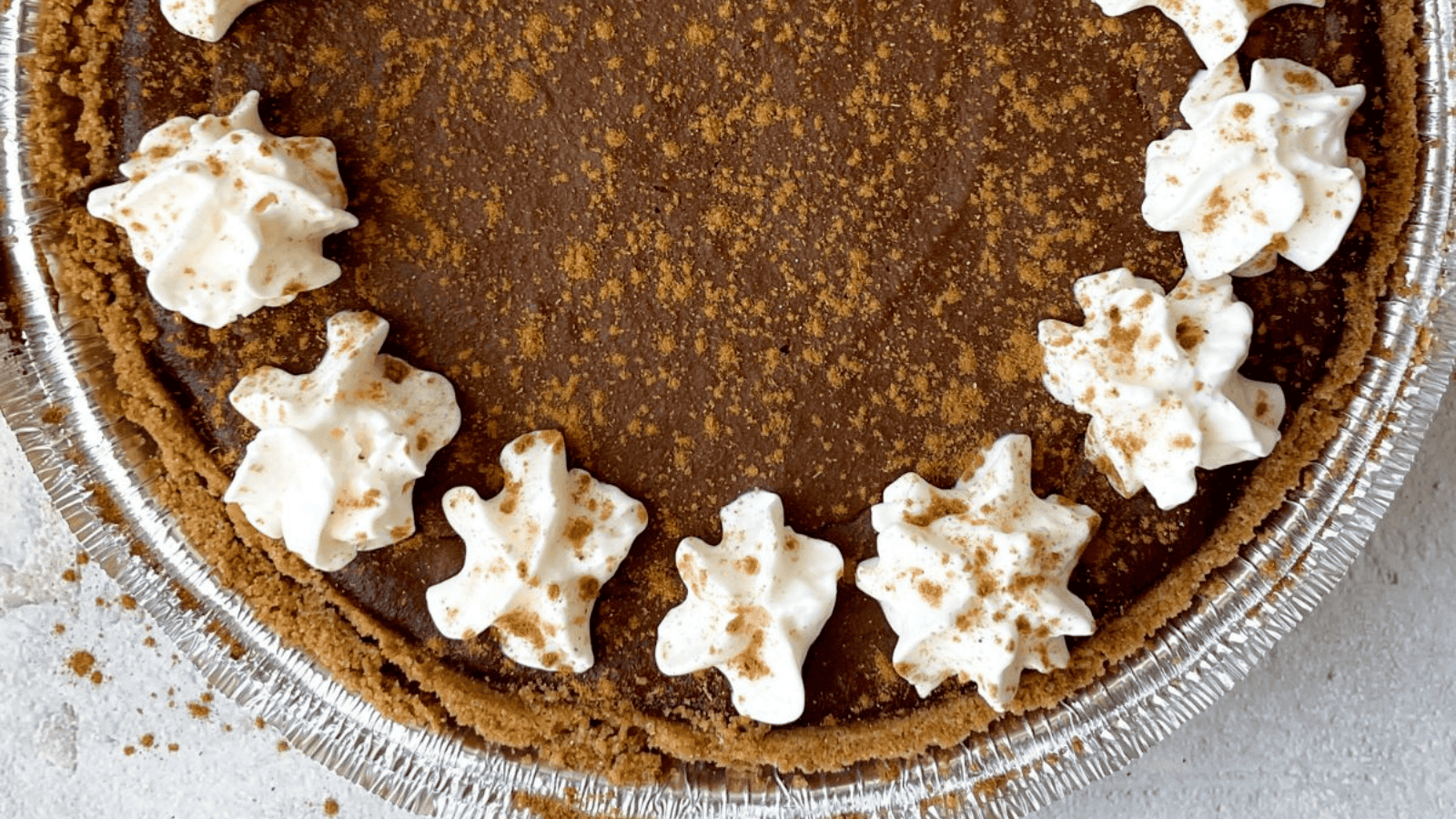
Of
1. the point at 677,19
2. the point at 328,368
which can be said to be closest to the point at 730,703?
the point at 328,368

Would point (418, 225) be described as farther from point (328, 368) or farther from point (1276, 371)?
point (1276, 371)

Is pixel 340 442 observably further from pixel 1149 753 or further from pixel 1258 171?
pixel 1149 753

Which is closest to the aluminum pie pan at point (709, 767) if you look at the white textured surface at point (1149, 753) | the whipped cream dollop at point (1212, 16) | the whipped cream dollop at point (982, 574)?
the whipped cream dollop at point (982, 574)

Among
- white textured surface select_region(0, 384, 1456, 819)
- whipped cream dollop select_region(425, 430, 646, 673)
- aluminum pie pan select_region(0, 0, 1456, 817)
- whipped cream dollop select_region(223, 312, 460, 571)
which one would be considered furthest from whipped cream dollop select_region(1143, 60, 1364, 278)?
whipped cream dollop select_region(223, 312, 460, 571)

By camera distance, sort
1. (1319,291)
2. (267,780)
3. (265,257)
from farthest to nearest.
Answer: (267,780), (1319,291), (265,257)

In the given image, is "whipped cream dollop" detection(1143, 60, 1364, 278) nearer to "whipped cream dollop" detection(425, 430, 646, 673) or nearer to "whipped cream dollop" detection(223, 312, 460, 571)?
"whipped cream dollop" detection(425, 430, 646, 673)

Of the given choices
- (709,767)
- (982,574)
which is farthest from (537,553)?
(982,574)
